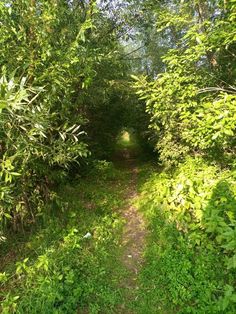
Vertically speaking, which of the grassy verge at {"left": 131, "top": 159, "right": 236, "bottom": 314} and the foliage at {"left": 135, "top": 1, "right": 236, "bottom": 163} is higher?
the foliage at {"left": 135, "top": 1, "right": 236, "bottom": 163}

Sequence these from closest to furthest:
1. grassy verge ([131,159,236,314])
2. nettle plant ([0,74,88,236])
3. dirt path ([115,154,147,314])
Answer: nettle plant ([0,74,88,236]) < grassy verge ([131,159,236,314]) < dirt path ([115,154,147,314])

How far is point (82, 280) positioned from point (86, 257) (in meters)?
0.34

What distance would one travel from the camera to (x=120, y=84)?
6473mm

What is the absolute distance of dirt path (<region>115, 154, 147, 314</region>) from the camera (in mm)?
3131

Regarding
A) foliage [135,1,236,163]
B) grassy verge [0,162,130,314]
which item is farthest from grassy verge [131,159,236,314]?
foliage [135,1,236,163]

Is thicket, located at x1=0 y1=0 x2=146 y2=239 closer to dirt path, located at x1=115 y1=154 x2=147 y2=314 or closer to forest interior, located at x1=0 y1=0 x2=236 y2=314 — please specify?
forest interior, located at x1=0 y1=0 x2=236 y2=314

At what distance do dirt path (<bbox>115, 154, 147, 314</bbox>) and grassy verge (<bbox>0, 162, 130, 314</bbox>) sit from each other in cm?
10

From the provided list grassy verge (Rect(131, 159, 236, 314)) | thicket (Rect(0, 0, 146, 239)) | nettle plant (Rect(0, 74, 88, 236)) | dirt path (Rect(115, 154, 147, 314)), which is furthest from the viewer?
dirt path (Rect(115, 154, 147, 314))

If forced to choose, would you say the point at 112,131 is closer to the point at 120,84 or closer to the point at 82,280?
the point at 120,84

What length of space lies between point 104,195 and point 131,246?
1.87 meters

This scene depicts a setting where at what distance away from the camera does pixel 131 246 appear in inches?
154

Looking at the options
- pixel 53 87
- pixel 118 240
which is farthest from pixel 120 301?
pixel 53 87

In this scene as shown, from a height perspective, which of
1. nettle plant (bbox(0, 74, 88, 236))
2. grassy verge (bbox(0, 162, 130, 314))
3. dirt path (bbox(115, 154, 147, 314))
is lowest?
dirt path (bbox(115, 154, 147, 314))

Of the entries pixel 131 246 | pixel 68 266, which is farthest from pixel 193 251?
pixel 68 266
